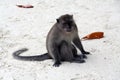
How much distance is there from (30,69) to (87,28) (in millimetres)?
2347

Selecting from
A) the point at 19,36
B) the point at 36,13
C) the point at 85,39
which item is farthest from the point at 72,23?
the point at 36,13

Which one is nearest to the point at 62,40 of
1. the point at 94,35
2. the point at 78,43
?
the point at 78,43

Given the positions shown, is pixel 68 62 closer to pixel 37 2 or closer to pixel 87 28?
pixel 87 28

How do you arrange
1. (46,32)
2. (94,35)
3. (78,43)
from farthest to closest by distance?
(46,32), (94,35), (78,43)

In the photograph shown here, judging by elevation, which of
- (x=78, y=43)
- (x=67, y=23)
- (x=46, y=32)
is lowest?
(x=46, y=32)

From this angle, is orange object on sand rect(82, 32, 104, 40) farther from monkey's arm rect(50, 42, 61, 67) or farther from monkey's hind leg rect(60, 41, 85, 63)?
monkey's arm rect(50, 42, 61, 67)

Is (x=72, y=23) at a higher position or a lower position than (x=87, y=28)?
higher

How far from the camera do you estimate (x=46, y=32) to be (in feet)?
24.8

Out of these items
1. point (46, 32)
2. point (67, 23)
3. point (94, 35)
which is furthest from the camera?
point (46, 32)

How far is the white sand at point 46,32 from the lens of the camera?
5.62 metres

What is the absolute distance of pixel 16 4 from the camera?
388 inches

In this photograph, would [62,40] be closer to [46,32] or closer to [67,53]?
[67,53]

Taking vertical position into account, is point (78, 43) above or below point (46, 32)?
above

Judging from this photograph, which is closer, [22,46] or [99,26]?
[22,46]
